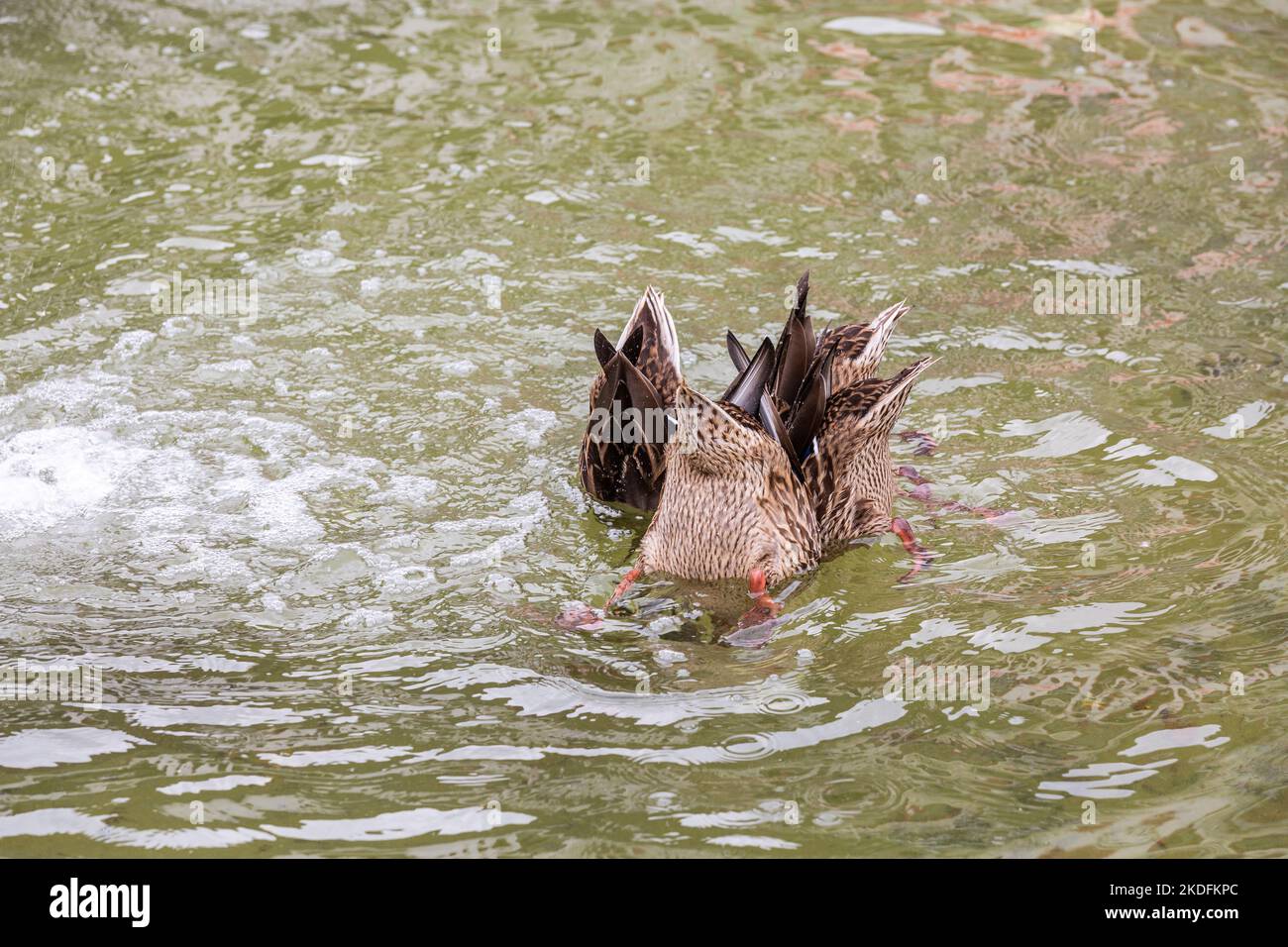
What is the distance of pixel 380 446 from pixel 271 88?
15.7 ft

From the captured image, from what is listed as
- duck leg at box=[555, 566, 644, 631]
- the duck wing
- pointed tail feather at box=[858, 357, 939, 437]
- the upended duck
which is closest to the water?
duck leg at box=[555, 566, 644, 631]

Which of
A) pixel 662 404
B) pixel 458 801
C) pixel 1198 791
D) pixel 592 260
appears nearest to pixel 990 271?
pixel 592 260

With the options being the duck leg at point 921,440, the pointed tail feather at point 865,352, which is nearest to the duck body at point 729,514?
the pointed tail feather at point 865,352

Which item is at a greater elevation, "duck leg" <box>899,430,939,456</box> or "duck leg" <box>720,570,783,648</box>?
"duck leg" <box>899,430,939,456</box>

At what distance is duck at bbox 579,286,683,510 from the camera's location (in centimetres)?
624

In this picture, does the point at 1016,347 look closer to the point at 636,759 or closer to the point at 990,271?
the point at 990,271

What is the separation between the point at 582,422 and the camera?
7184 mm

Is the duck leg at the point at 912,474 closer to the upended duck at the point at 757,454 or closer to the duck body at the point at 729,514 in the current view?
the upended duck at the point at 757,454

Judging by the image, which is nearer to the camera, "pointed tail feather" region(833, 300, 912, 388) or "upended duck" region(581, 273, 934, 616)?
"upended duck" region(581, 273, 934, 616)

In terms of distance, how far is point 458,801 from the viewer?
4488 mm

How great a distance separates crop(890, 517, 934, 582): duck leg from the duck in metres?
1.06

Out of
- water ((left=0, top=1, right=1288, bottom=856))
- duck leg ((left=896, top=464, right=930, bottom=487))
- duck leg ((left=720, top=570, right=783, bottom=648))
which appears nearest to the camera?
water ((left=0, top=1, right=1288, bottom=856))

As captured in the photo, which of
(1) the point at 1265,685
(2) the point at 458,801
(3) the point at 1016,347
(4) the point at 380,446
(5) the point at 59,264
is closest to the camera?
(2) the point at 458,801

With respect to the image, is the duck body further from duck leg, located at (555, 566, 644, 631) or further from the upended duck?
duck leg, located at (555, 566, 644, 631)
